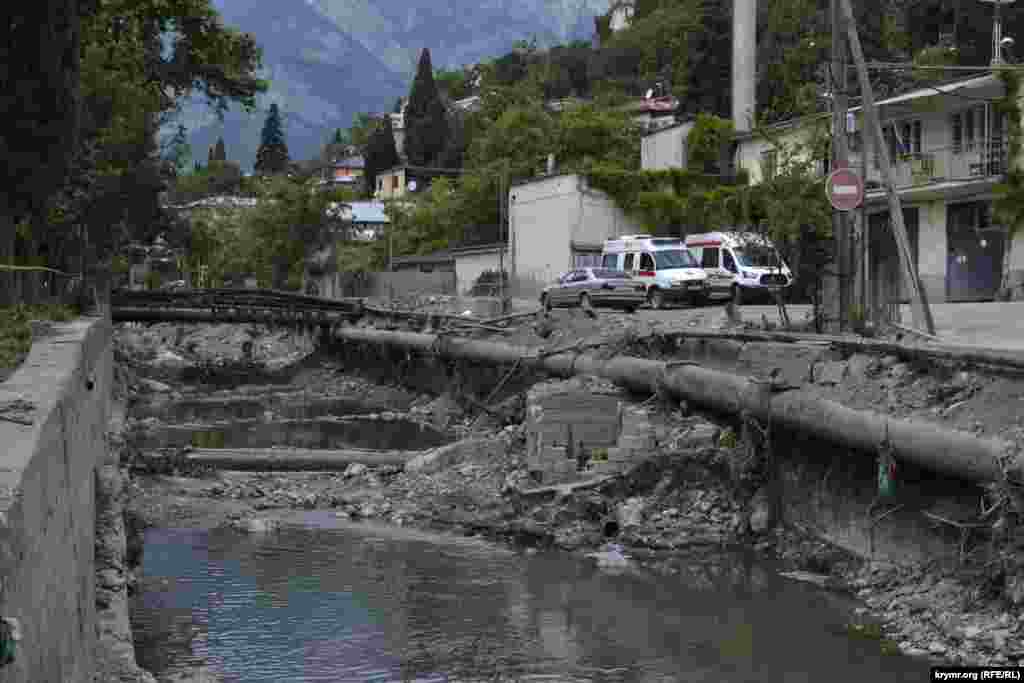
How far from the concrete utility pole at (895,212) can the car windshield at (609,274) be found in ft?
64.4

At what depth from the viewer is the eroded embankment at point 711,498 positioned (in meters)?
11.9

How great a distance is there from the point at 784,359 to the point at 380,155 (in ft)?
381

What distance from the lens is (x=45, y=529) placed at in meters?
5.92

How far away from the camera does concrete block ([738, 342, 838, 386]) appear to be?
17.2m

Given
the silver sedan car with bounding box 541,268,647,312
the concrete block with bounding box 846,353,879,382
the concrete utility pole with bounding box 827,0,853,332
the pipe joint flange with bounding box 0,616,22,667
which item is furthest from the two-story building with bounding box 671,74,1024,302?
the pipe joint flange with bounding box 0,616,22,667

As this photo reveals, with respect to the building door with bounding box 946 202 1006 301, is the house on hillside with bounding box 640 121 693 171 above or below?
above

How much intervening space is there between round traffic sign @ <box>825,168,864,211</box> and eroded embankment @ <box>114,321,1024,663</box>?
9.66 feet

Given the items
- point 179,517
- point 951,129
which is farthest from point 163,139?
point 179,517

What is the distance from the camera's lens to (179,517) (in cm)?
1822

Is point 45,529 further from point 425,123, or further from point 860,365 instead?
A: point 425,123

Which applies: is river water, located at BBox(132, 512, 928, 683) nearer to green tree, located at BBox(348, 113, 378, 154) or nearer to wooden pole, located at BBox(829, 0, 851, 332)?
wooden pole, located at BBox(829, 0, 851, 332)

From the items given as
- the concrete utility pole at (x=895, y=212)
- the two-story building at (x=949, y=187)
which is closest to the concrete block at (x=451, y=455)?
the concrete utility pole at (x=895, y=212)

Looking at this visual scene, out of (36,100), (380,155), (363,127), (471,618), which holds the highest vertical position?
(363,127)

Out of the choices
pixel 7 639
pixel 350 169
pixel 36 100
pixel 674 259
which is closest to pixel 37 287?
pixel 36 100
